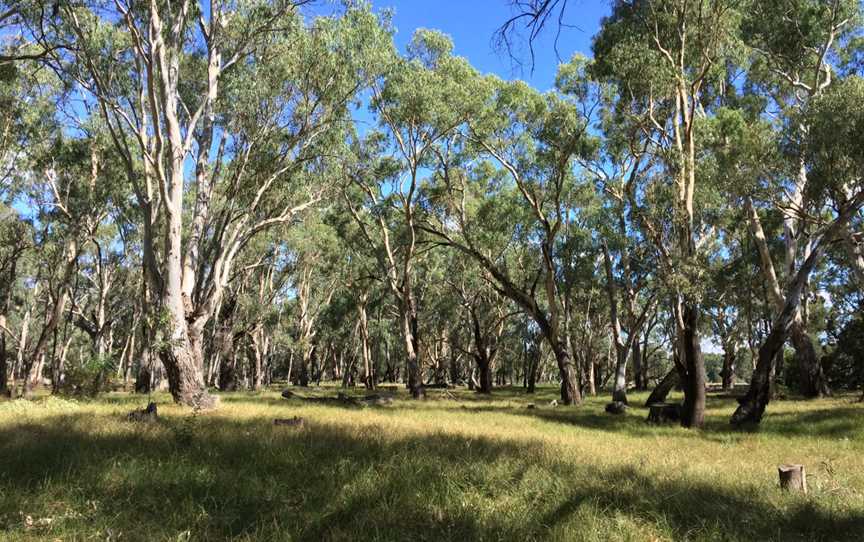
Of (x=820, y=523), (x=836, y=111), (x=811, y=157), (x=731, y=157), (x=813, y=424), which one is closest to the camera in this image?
(x=820, y=523)

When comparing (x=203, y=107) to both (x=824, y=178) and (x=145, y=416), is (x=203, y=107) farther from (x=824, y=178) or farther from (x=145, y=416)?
(x=824, y=178)

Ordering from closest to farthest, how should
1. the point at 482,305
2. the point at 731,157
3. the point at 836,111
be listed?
the point at 836,111 → the point at 731,157 → the point at 482,305

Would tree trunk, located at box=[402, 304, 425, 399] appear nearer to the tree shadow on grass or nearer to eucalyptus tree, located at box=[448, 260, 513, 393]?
eucalyptus tree, located at box=[448, 260, 513, 393]

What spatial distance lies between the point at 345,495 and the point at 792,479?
215 inches

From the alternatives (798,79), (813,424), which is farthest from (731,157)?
(813,424)

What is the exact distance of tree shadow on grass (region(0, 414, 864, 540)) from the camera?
500 cm

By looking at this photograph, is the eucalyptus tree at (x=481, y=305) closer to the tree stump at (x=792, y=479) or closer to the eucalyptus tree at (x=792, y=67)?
the eucalyptus tree at (x=792, y=67)

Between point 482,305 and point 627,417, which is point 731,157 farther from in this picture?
point 482,305

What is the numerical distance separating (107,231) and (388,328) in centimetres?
2494

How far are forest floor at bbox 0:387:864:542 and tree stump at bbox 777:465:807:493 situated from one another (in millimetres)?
193

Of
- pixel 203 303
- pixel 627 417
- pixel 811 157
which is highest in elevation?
pixel 811 157

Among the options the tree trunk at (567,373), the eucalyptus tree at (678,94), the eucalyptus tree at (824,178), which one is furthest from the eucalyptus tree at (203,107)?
the eucalyptus tree at (824,178)

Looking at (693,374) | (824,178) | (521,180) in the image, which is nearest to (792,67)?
(824,178)

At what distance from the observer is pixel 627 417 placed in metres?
17.0
